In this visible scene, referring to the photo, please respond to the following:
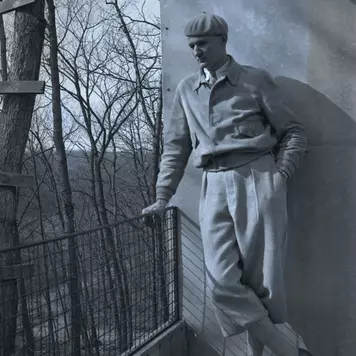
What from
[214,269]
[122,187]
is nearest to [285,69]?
[214,269]

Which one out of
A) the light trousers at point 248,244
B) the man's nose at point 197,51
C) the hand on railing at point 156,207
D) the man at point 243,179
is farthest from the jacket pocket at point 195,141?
the man's nose at point 197,51

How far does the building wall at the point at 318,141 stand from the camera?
3.67m

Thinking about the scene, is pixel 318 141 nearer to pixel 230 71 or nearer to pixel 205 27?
pixel 230 71

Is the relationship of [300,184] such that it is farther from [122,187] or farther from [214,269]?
[122,187]

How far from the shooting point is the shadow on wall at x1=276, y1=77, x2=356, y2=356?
3.71 meters

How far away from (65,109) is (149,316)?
57.0ft

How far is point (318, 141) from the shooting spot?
374cm

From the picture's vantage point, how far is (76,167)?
24453 millimetres

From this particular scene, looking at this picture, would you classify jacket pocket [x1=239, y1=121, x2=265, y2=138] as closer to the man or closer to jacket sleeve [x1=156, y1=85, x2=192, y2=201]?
the man

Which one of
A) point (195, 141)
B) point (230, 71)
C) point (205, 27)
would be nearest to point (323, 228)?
point (195, 141)

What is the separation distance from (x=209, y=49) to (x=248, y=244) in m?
1.08

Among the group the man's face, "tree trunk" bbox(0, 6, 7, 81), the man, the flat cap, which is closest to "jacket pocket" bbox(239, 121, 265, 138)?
the man

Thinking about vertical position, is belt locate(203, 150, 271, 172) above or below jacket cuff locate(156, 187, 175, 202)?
above

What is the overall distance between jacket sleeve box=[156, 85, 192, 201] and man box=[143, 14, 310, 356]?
191mm
